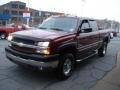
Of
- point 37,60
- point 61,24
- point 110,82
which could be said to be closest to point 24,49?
point 37,60

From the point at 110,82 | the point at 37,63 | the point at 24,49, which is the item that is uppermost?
the point at 24,49

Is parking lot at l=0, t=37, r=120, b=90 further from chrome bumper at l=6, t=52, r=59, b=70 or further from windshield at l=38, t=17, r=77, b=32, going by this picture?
windshield at l=38, t=17, r=77, b=32

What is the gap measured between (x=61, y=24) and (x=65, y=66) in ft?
5.14

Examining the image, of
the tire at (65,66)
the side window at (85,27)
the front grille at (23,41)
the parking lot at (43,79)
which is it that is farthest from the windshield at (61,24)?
the parking lot at (43,79)

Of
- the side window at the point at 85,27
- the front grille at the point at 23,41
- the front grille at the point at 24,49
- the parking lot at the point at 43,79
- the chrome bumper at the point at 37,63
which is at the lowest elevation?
the parking lot at the point at 43,79

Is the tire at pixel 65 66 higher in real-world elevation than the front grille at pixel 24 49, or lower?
lower

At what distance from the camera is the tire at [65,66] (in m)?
5.68

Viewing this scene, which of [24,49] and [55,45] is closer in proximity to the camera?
[55,45]

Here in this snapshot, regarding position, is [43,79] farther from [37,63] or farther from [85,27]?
[85,27]

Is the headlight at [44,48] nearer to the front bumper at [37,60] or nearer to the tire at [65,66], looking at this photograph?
the front bumper at [37,60]

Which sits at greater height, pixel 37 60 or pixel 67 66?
pixel 37 60

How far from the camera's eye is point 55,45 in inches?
211

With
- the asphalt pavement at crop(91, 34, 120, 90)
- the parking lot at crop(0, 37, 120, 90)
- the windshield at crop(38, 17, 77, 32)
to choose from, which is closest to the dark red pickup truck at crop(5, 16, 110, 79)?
the windshield at crop(38, 17, 77, 32)

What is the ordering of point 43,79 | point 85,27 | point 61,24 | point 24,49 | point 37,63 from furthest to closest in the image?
point 85,27 → point 61,24 → point 43,79 → point 24,49 → point 37,63
